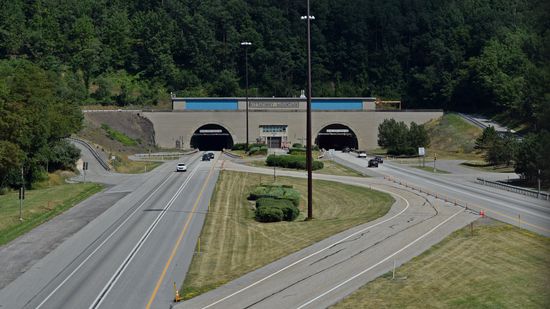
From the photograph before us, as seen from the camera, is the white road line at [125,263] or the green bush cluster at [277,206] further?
the green bush cluster at [277,206]

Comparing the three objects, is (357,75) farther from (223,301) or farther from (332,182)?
(223,301)

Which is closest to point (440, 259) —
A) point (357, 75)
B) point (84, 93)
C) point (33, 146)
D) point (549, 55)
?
point (549, 55)

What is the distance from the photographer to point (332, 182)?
75.4 meters

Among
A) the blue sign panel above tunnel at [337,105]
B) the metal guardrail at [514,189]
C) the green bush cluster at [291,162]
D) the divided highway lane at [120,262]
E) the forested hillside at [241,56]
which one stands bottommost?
the divided highway lane at [120,262]

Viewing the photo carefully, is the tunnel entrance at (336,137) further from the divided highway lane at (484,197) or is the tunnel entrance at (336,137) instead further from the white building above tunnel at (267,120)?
the divided highway lane at (484,197)

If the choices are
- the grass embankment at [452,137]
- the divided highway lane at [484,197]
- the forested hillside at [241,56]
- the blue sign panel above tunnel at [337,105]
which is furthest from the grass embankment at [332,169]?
the forested hillside at [241,56]

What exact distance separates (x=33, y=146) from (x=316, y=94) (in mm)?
114989

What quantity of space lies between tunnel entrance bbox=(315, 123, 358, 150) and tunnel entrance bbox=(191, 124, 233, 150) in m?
18.8

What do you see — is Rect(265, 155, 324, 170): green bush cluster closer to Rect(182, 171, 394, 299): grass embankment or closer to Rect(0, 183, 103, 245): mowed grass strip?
Rect(182, 171, 394, 299): grass embankment

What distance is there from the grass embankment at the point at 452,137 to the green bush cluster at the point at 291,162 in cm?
2771

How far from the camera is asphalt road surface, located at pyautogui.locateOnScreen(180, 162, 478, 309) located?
27422mm

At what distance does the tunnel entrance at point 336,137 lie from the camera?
148250 millimetres

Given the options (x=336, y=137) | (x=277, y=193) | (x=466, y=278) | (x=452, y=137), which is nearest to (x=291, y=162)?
(x=277, y=193)

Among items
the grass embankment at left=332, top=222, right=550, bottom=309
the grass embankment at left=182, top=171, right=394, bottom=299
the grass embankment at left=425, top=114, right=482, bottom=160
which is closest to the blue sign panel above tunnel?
the grass embankment at left=425, top=114, right=482, bottom=160
